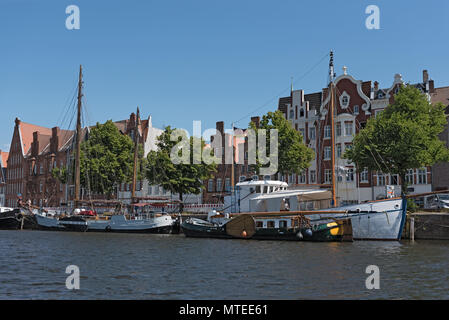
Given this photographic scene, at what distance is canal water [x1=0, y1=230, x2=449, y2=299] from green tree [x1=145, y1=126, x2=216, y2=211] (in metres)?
30.0

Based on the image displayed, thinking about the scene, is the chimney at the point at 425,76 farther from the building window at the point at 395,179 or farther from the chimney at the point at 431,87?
the building window at the point at 395,179

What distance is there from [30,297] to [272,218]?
2784 centimetres

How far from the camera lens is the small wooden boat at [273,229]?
38688 mm

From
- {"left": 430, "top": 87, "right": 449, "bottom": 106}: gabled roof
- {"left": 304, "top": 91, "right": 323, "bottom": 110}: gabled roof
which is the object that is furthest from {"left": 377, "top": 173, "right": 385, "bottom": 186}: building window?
{"left": 304, "top": 91, "right": 323, "bottom": 110}: gabled roof

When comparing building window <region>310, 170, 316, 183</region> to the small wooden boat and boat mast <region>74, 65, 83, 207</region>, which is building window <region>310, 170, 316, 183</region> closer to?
the small wooden boat

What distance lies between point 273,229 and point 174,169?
25.3 metres

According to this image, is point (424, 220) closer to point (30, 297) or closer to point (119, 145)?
point (30, 297)

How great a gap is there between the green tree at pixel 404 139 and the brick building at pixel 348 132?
10.7 metres

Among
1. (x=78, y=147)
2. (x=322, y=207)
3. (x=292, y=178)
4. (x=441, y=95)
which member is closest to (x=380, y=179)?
(x=292, y=178)

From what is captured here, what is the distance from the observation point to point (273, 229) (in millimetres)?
40844

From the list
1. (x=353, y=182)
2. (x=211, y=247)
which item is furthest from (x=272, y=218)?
(x=353, y=182)

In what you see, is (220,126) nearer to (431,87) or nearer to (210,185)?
(210,185)

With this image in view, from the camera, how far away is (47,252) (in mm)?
31719
